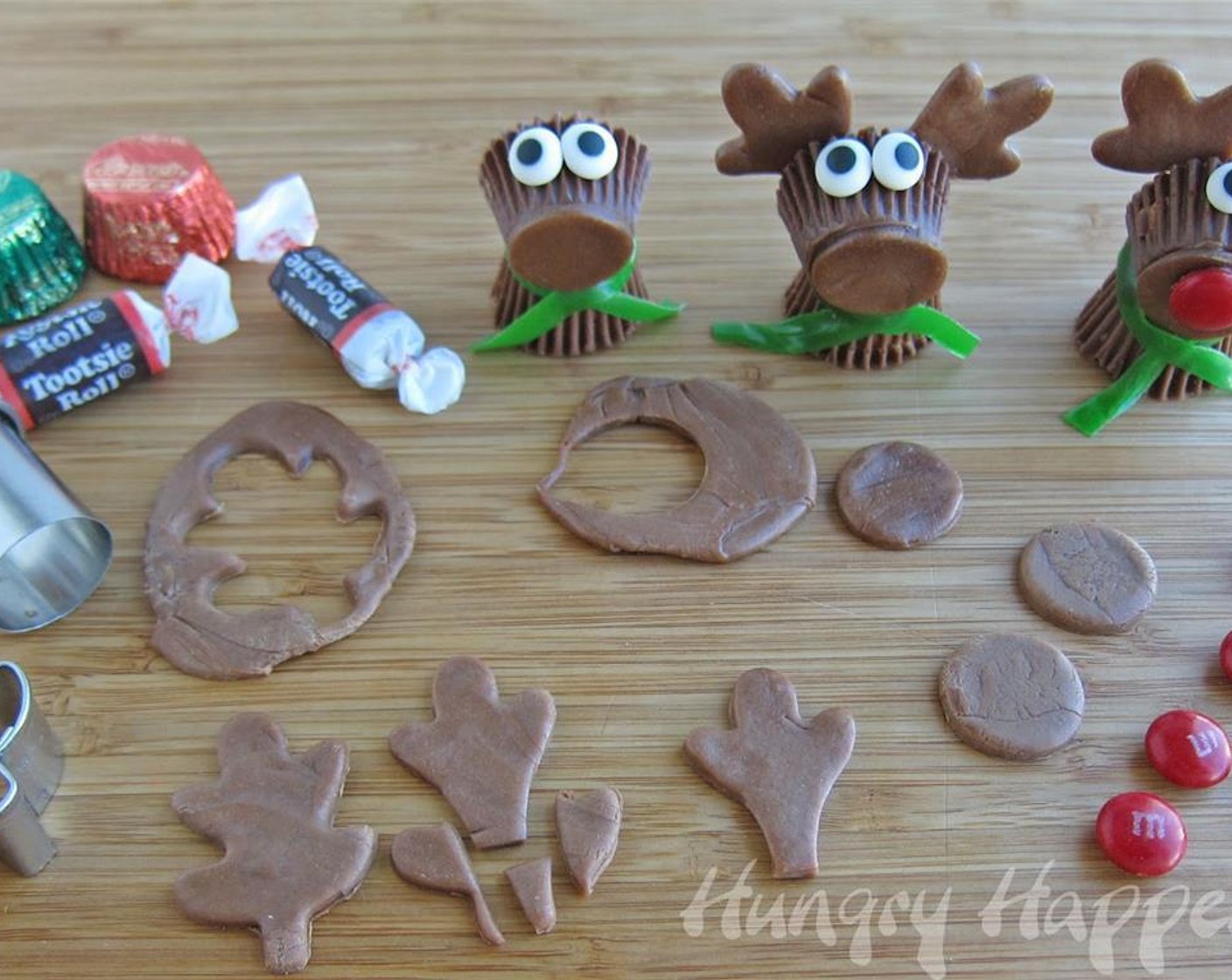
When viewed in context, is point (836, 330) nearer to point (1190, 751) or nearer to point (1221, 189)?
point (1221, 189)

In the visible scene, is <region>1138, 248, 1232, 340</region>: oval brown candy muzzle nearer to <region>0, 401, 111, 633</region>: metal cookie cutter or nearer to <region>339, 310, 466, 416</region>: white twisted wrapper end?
<region>339, 310, 466, 416</region>: white twisted wrapper end

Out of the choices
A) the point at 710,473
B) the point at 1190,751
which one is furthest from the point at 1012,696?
the point at 710,473

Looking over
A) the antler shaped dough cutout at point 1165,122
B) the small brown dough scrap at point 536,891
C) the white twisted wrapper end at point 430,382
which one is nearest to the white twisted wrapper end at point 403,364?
the white twisted wrapper end at point 430,382

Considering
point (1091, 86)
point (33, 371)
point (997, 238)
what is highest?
point (1091, 86)

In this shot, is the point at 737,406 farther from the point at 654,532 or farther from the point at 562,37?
the point at 562,37

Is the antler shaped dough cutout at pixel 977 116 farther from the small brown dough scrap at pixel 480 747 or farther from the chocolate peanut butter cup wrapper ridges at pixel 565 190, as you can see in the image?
the small brown dough scrap at pixel 480 747

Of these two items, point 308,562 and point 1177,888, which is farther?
point 308,562

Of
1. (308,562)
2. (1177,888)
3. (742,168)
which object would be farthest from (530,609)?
(1177,888)
